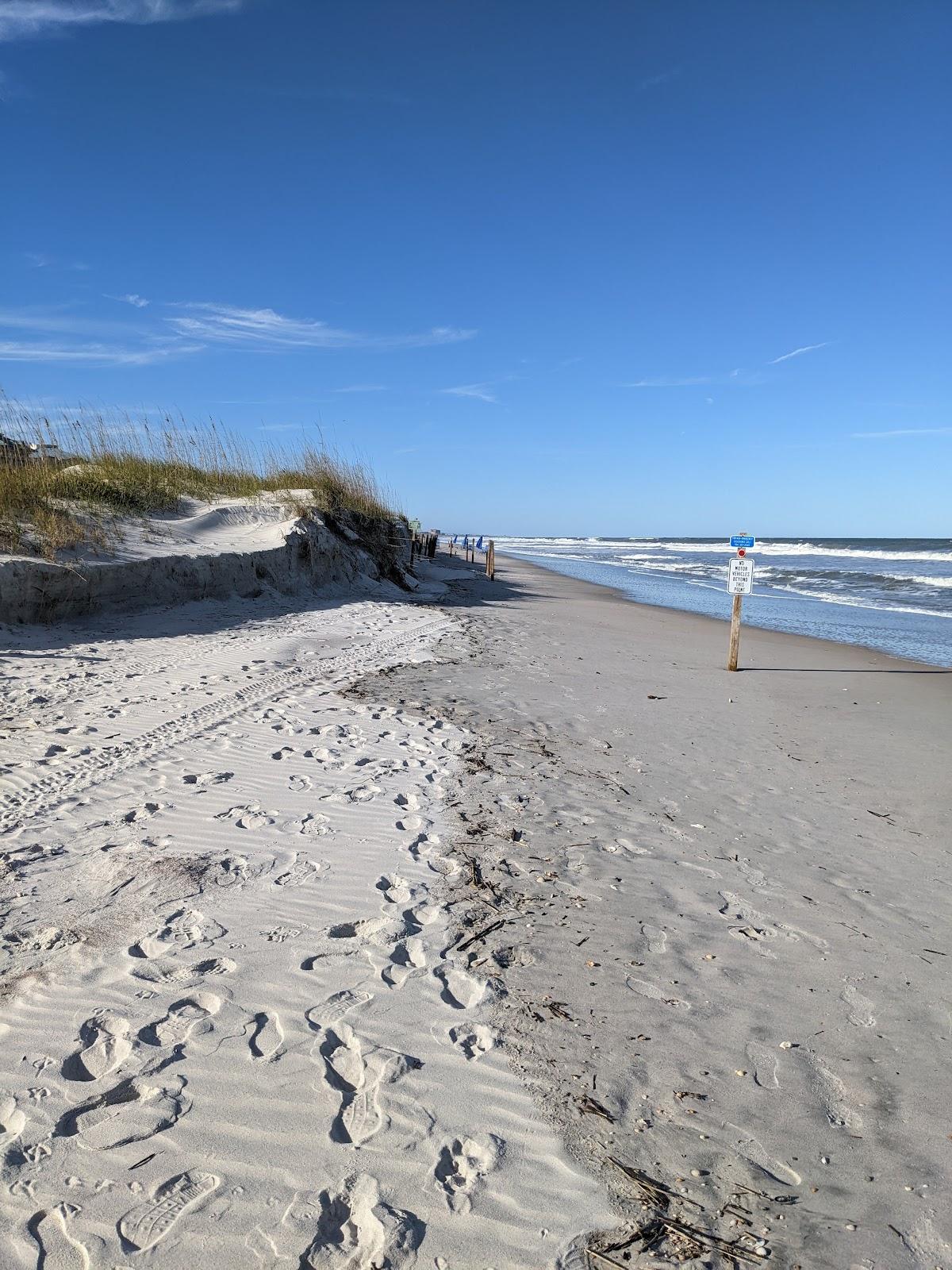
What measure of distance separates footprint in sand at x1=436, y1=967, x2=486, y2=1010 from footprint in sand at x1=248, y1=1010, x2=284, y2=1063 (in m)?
0.60

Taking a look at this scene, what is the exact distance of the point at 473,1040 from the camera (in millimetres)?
2627

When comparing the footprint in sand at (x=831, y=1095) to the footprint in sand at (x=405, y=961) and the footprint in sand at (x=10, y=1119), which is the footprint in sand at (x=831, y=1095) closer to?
the footprint in sand at (x=405, y=961)

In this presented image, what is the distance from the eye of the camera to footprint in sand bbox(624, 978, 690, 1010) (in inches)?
116

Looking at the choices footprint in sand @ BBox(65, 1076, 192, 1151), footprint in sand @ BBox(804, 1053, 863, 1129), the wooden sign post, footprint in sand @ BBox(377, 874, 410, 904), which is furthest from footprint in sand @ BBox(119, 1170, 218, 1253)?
the wooden sign post

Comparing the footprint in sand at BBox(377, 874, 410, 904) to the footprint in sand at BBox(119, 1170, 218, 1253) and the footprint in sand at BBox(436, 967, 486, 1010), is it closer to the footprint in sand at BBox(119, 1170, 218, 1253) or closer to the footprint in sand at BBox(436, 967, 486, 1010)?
the footprint in sand at BBox(436, 967, 486, 1010)

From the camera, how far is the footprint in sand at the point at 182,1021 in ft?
8.18

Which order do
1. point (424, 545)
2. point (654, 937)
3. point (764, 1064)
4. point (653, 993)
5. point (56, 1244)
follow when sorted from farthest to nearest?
point (424, 545)
point (654, 937)
point (653, 993)
point (764, 1064)
point (56, 1244)

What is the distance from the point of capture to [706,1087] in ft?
8.27

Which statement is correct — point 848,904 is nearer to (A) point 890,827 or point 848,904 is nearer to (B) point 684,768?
(A) point 890,827

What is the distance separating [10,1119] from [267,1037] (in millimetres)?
733

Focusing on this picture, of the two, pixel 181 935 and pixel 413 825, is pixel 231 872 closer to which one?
pixel 181 935

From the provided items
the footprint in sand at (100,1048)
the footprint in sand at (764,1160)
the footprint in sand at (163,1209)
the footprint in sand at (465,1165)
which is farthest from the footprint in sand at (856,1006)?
the footprint in sand at (100,1048)

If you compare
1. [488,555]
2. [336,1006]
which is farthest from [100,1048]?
[488,555]

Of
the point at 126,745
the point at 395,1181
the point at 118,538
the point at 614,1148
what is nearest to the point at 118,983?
the point at 395,1181
